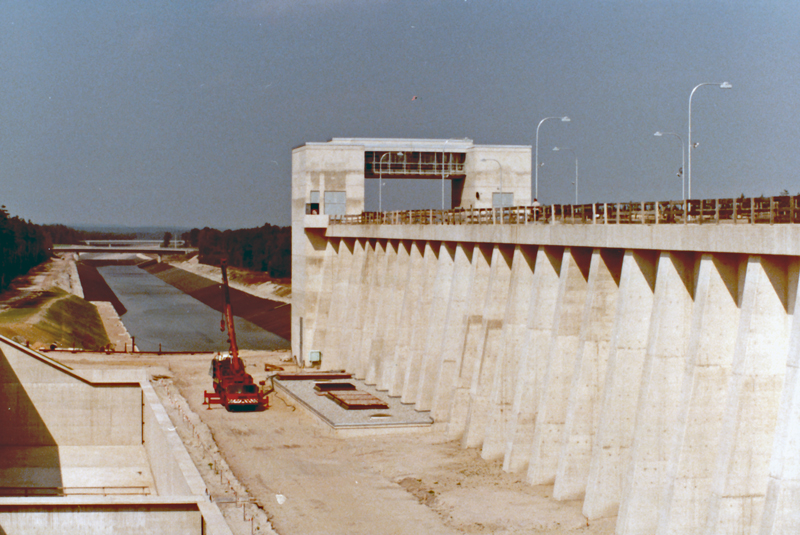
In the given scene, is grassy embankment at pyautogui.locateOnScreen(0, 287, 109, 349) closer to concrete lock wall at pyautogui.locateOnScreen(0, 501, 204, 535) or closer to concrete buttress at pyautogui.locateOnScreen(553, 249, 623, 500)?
concrete lock wall at pyautogui.locateOnScreen(0, 501, 204, 535)

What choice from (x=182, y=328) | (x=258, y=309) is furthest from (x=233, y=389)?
(x=258, y=309)

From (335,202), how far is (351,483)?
106 feet

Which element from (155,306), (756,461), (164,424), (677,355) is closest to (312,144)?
(164,424)

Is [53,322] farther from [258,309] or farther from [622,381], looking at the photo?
[622,381]

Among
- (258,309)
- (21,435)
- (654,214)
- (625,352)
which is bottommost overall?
(21,435)

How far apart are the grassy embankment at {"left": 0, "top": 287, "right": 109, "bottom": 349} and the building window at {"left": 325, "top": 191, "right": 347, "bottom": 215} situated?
28239mm

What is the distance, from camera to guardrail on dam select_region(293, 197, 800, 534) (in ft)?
77.2

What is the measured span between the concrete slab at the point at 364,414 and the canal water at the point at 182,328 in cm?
4682

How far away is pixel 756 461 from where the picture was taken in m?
23.7

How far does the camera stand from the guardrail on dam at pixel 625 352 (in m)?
23.5

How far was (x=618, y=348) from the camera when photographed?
30109 mm

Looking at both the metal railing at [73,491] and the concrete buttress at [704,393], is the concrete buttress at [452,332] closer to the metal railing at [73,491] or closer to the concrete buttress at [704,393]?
the metal railing at [73,491]

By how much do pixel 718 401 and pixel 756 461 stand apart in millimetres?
2381

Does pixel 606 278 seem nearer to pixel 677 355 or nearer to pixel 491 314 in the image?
pixel 677 355
